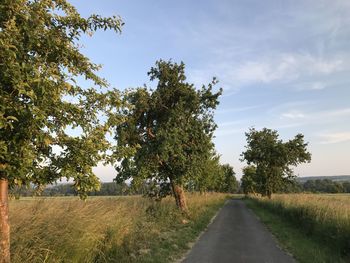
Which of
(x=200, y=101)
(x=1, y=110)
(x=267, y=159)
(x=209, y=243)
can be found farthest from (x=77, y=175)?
(x=267, y=159)

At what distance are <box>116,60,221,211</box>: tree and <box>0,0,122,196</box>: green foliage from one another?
14279 mm

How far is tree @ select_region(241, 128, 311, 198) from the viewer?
1955 inches

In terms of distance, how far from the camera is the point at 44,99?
541cm

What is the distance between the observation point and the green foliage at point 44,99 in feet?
17.2

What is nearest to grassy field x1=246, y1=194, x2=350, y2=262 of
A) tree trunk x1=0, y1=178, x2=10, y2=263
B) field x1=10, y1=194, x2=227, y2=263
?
field x1=10, y1=194, x2=227, y2=263

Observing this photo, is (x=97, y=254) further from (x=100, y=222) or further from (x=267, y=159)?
(x=267, y=159)

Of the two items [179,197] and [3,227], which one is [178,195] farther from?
[3,227]

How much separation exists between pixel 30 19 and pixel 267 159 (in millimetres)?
47686

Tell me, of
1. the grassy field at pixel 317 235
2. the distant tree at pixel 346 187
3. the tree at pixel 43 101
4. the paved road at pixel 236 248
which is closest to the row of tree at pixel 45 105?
the tree at pixel 43 101

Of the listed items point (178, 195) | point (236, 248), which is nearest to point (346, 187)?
point (178, 195)

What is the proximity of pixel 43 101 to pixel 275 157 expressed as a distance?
4722 centimetres

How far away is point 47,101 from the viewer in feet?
18.3

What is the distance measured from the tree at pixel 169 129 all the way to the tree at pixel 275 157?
27.4m

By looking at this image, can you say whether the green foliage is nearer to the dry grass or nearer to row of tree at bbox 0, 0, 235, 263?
row of tree at bbox 0, 0, 235, 263
